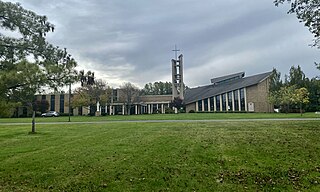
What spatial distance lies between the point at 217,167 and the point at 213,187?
4.37 feet

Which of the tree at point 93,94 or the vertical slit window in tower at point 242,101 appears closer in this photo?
the tree at point 93,94

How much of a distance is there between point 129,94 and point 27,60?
51738 millimetres

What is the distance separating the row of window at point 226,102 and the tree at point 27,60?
5019cm

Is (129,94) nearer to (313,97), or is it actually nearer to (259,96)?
(259,96)

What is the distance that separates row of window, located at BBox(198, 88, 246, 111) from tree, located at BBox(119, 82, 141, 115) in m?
15.4

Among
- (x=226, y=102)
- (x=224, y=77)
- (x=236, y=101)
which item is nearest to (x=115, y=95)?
(x=226, y=102)

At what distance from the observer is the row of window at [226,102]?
54.9m

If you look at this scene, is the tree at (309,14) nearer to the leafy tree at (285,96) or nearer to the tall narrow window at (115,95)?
the leafy tree at (285,96)

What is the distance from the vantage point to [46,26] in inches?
333

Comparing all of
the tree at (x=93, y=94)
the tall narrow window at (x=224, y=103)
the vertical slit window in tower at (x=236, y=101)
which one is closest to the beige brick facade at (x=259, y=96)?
the vertical slit window in tower at (x=236, y=101)

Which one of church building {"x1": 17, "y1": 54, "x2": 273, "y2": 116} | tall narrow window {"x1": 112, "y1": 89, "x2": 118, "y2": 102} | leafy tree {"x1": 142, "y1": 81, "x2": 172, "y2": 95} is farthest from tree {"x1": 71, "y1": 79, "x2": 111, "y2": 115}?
leafy tree {"x1": 142, "y1": 81, "x2": 172, "y2": 95}

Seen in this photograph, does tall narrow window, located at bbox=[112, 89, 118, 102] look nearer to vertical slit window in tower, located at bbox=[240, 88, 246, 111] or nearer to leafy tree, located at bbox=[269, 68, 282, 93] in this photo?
vertical slit window in tower, located at bbox=[240, 88, 246, 111]

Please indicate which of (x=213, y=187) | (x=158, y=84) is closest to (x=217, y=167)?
(x=213, y=187)

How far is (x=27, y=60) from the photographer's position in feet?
25.8
